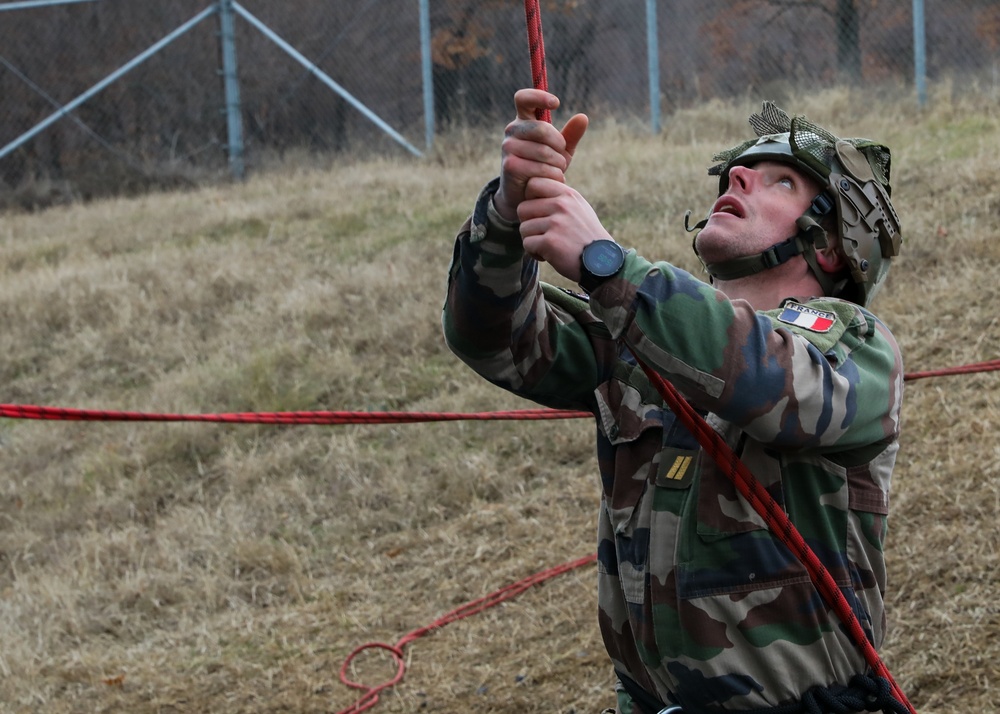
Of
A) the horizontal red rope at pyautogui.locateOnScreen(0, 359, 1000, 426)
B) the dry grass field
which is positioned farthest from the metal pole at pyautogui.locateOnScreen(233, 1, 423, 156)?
the horizontal red rope at pyautogui.locateOnScreen(0, 359, 1000, 426)

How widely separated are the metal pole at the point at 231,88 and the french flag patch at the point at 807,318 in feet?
40.3

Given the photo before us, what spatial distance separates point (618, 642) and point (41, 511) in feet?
16.3

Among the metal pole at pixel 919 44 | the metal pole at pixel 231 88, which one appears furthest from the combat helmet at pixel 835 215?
the metal pole at pixel 231 88

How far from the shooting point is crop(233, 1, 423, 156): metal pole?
1333cm

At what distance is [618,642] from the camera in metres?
2.39

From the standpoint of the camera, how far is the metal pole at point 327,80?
1333 centimetres

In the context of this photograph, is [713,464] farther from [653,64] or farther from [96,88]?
[96,88]

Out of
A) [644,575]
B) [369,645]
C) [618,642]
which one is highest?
[644,575]

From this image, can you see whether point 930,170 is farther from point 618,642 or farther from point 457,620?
point 618,642

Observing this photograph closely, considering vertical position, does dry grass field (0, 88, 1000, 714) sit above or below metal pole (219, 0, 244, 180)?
below

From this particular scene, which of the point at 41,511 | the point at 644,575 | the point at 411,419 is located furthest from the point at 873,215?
the point at 41,511

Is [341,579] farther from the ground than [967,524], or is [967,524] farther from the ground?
[967,524]

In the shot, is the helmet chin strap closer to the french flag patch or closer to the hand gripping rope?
the french flag patch

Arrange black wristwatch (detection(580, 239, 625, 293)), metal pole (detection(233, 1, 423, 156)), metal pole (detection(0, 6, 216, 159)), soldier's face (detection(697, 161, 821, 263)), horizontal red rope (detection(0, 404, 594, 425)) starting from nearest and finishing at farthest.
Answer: black wristwatch (detection(580, 239, 625, 293)) → soldier's face (detection(697, 161, 821, 263)) → horizontal red rope (detection(0, 404, 594, 425)) → metal pole (detection(233, 1, 423, 156)) → metal pole (detection(0, 6, 216, 159))
